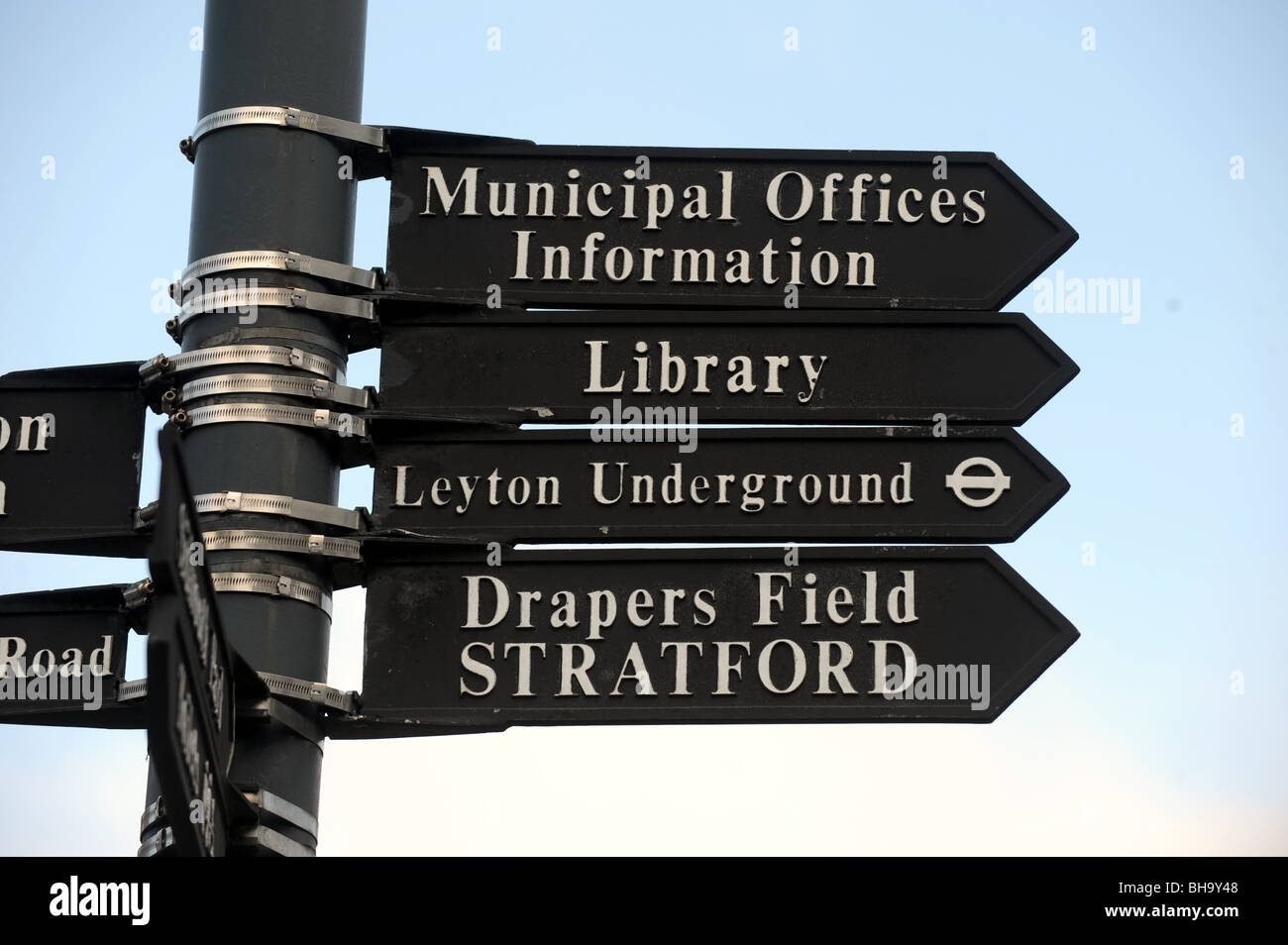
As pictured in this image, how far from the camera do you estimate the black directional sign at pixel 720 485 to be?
518 centimetres

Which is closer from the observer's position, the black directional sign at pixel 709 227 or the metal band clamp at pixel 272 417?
the metal band clamp at pixel 272 417

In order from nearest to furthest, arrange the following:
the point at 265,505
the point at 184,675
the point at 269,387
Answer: the point at 184,675 < the point at 265,505 < the point at 269,387

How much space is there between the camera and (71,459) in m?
5.22

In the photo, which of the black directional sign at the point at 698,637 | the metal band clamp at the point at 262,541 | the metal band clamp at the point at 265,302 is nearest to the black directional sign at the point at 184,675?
the metal band clamp at the point at 262,541

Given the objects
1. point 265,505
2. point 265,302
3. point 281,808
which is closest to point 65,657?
point 265,505

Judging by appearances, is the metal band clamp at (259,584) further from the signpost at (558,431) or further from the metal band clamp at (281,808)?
the metal band clamp at (281,808)

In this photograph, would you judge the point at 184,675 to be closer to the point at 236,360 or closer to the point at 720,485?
the point at 236,360

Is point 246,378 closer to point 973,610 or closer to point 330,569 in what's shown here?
point 330,569

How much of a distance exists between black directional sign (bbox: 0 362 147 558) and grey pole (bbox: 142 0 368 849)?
8.4 inches

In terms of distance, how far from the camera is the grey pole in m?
4.91

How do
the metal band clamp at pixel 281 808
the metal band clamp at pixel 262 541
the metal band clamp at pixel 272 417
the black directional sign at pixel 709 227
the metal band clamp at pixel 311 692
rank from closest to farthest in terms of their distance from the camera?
the metal band clamp at pixel 281 808
the metal band clamp at pixel 311 692
the metal band clamp at pixel 262 541
the metal band clamp at pixel 272 417
the black directional sign at pixel 709 227

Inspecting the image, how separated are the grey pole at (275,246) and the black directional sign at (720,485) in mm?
324

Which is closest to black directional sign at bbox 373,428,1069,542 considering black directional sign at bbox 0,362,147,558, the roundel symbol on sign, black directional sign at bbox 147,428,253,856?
the roundel symbol on sign

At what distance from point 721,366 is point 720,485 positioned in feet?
1.17
